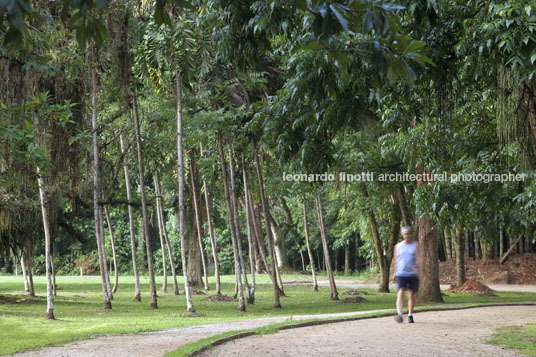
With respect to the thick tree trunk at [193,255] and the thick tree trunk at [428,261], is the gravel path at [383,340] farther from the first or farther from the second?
the thick tree trunk at [193,255]

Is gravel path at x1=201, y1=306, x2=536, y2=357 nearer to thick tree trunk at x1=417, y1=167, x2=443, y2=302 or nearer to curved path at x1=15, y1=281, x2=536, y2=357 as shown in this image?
curved path at x1=15, y1=281, x2=536, y2=357

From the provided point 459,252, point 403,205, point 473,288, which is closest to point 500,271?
point 459,252

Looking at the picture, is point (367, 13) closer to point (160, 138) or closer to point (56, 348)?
point (56, 348)

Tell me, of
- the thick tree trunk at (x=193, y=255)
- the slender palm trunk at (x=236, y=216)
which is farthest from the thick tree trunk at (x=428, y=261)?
the thick tree trunk at (x=193, y=255)

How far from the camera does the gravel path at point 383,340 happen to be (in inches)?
314

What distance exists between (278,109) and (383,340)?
382 centimetres

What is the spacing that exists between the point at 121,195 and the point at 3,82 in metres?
20.7

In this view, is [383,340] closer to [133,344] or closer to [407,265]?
[407,265]

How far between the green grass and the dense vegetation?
2258mm

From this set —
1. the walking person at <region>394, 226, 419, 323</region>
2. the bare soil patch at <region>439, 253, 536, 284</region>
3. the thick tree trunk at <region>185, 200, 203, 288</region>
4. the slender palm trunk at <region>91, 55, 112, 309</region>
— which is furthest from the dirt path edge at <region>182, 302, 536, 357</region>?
the thick tree trunk at <region>185, 200, 203, 288</region>

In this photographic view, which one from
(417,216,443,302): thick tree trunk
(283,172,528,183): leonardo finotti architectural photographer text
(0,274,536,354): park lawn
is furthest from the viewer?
(417,216,443,302): thick tree trunk

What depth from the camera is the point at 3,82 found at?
850 cm

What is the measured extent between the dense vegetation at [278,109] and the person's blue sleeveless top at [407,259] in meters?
0.92

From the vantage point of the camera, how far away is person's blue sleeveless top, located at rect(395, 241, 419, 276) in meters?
10.9
